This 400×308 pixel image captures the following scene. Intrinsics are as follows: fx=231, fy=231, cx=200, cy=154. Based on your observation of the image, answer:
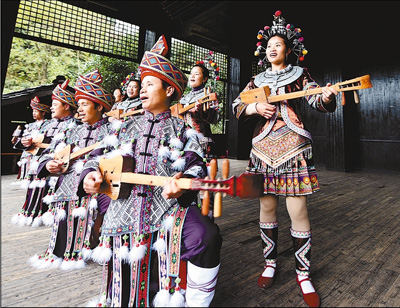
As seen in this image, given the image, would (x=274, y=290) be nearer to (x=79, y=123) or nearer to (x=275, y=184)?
(x=275, y=184)

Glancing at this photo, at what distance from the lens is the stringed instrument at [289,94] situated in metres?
1.33

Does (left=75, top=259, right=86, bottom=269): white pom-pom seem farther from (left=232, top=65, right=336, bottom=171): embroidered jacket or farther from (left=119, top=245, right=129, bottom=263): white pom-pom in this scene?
(left=232, top=65, right=336, bottom=171): embroidered jacket

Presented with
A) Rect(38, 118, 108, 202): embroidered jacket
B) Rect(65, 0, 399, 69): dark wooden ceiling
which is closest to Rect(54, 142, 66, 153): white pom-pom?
Rect(38, 118, 108, 202): embroidered jacket

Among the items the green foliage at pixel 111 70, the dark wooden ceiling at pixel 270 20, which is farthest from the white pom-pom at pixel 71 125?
the green foliage at pixel 111 70

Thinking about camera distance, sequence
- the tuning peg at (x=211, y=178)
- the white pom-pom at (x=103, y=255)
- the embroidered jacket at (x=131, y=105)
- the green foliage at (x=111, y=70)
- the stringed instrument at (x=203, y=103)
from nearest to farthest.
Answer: the tuning peg at (x=211, y=178) → the white pom-pom at (x=103, y=255) → the stringed instrument at (x=203, y=103) → the embroidered jacket at (x=131, y=105) → the green foliage at (x=111, y=70)

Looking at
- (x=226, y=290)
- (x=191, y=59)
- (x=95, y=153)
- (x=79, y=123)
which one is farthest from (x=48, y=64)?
(x=226, y=290)

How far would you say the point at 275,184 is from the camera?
1471 millimetres

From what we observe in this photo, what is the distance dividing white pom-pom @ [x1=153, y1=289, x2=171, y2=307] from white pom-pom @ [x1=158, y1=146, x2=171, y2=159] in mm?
681

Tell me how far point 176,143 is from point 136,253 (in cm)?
60

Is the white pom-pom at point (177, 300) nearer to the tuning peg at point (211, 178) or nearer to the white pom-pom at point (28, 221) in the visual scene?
the tuning peg at point (211, 178)

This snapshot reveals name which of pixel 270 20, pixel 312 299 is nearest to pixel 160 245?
pixel 312 299

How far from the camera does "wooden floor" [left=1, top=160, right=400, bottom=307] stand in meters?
1.35

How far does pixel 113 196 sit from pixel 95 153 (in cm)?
34

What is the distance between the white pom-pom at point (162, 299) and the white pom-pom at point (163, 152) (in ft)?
2.23
